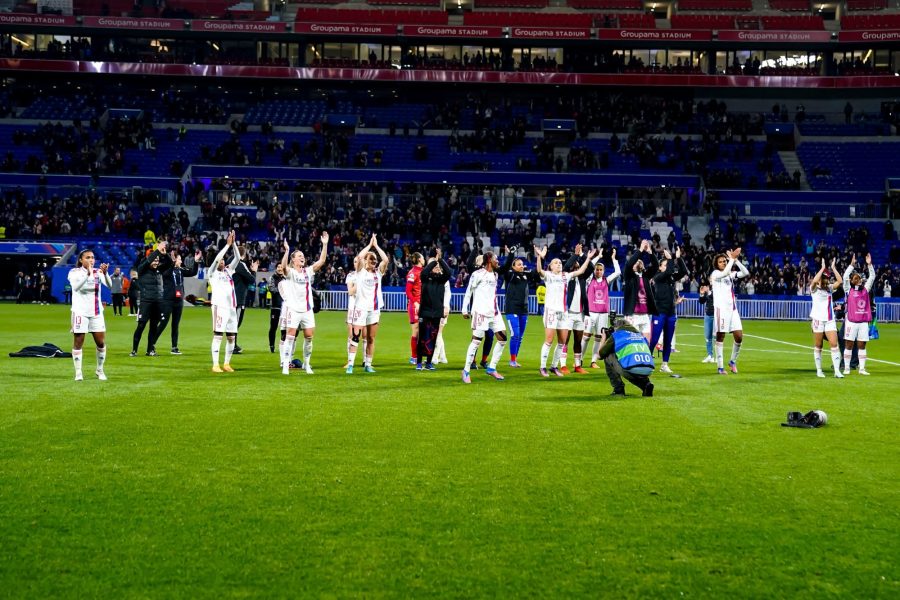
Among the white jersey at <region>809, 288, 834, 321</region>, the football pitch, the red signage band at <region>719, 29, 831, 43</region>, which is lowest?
the football pitch

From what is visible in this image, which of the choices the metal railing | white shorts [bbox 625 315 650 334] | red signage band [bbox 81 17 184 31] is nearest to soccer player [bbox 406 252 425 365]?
white shorts [bbox 625 315 650 334]

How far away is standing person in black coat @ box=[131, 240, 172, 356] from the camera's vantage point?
750 inches

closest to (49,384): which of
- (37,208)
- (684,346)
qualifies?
(684,346)

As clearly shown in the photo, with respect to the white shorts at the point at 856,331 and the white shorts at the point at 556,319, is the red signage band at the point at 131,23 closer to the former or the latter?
the white shorts at the point at 556,319

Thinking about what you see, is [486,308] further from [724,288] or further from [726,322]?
[724,288]

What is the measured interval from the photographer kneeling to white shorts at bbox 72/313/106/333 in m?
8.00

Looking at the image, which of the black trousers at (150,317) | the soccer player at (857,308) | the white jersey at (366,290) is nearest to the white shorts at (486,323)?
the white jersey at (366,290)

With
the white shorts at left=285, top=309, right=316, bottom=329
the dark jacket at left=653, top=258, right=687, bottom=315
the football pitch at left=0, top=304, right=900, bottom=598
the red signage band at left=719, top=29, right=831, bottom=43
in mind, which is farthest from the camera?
the red signage band at left=719, top=29, right=831, bottom=43

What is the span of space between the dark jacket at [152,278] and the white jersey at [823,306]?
510 inches

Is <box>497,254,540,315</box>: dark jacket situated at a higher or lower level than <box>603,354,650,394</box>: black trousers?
higher

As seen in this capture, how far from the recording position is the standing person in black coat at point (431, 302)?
17.7m

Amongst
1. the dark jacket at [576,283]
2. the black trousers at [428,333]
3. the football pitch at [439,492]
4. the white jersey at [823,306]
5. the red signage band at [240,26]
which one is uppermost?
the red signage band at [240,26]

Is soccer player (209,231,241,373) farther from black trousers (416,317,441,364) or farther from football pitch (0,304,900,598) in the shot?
black trousers (416,317,441,364)

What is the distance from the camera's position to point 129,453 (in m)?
9.20
